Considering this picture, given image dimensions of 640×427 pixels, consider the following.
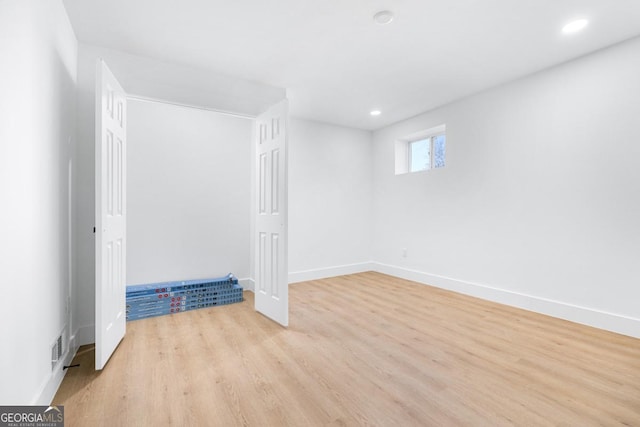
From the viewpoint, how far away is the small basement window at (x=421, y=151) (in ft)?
14.4

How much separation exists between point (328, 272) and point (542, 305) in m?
2.84

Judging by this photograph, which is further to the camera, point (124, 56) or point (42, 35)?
point (124, 56)

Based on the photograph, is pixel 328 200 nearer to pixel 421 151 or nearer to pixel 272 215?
pixel 421 151

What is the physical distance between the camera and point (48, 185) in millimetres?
1761

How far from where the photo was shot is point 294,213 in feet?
15.0

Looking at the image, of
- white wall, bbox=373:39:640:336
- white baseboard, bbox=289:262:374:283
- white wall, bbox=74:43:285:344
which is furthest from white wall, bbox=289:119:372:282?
white wall, bbox=74:43:285:344

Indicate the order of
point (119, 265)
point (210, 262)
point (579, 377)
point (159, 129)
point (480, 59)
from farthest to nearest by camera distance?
point (210, 262) < point (159, 129) < point (480, 59) < point (119, 265) < point (579, 377)

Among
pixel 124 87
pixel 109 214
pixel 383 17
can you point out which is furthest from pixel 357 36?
pixel 109 214

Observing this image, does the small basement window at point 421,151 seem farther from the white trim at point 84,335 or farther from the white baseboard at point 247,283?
the white trim at point 84,335

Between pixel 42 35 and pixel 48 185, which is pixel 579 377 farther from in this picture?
pixel 42 35

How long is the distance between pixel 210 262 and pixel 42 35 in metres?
2.82

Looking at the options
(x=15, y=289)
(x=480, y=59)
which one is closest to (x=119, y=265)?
(x=15, y=289)

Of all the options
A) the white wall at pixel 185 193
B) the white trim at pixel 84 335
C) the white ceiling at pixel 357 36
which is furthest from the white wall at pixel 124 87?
the white wall at pixel 185 193

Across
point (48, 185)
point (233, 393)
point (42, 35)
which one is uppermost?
point (42, 35)
